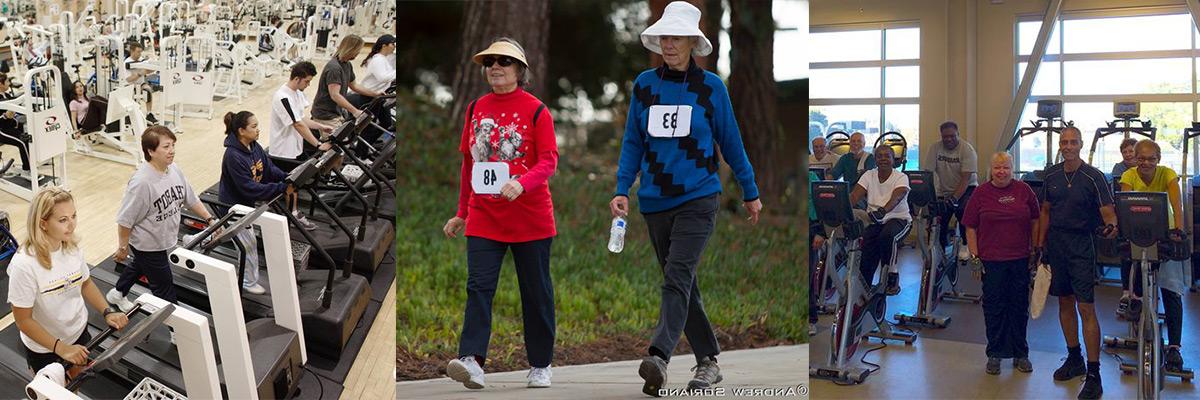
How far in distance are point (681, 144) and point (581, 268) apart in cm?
122

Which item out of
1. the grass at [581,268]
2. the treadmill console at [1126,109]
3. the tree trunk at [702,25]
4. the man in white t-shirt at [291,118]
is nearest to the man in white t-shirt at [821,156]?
the grass at [581,268]

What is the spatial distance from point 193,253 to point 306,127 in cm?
99

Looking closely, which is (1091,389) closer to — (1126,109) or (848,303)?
(848,303)

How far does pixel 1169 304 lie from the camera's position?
4121mm

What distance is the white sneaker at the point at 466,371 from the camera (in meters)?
3.79

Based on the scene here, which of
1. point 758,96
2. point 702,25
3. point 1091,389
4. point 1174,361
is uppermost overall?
point 702,25

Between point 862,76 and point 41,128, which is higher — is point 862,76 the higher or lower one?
the higher one

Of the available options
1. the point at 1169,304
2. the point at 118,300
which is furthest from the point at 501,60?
the point at 1169,304

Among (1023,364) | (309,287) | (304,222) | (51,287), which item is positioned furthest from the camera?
(304,222)

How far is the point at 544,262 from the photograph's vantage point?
3.83m

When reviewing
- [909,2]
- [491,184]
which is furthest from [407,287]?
[909,2]

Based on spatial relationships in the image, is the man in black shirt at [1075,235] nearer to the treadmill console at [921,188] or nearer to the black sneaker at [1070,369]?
the black sneaker at [1070,369]

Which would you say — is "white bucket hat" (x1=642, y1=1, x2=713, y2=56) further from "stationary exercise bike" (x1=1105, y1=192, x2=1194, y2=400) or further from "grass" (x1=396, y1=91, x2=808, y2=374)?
"stationary exercise bike" (x1=1105, y1=192, x2=1194, y2=400)

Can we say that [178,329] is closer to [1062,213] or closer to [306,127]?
[306,127]
